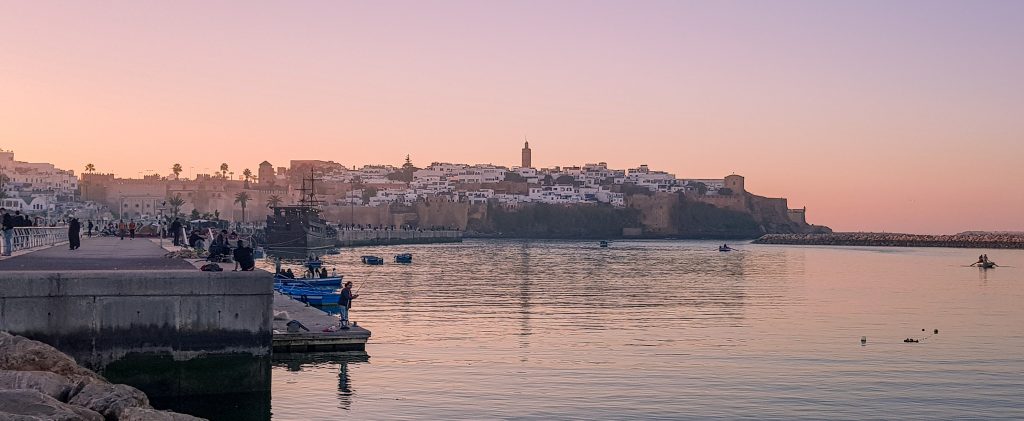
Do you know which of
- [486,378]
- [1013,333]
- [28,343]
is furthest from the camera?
[1013,333]

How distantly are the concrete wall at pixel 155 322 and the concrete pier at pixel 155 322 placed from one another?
2 cm

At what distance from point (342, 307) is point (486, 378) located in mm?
5658

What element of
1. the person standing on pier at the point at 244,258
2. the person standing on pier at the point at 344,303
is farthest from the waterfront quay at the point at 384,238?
the person standing on pier at the point at 244,258

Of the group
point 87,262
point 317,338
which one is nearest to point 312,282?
point 87,262

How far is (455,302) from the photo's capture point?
174 feet

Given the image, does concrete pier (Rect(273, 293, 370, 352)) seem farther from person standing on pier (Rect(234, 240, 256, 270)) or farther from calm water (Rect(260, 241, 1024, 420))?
person standing on pier (Rect(234, 240, 256, 270))

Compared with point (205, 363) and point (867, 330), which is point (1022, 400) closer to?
point (867, 330)

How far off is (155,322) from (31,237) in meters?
Answer: 19.0

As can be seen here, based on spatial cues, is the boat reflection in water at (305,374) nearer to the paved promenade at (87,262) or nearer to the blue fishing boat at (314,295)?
the paved promenade at (87,262)

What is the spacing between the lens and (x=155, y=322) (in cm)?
2150

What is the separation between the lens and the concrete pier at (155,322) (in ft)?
68.1

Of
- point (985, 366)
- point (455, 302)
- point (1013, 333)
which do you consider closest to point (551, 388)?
point (985, 366)

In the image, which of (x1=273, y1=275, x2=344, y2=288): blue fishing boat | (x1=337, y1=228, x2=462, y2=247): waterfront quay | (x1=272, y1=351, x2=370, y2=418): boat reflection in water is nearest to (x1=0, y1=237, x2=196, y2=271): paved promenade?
(x1=272, y1=351, x2=370, y2=418): boat reflection in water

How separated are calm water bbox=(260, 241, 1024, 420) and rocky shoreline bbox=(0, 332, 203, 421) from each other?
5.23 meters
